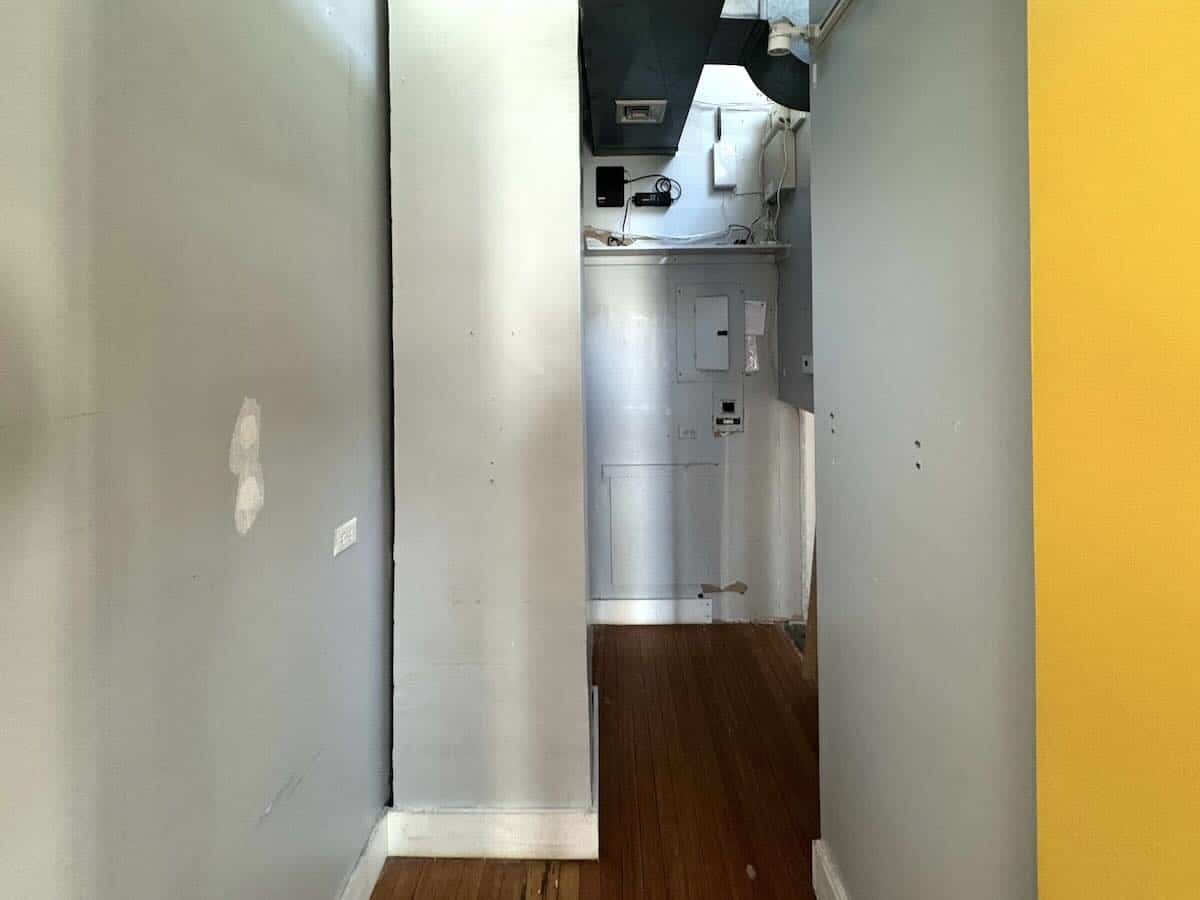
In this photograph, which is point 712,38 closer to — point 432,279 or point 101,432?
point 432,279

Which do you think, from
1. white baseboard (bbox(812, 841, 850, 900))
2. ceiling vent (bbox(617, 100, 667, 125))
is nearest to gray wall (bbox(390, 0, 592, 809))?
white baseboard (bbox(812, 841, 850, 900))

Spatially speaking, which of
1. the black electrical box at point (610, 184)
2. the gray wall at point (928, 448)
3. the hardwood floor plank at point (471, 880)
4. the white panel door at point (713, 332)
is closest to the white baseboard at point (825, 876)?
the gray wall at point (928, 448)

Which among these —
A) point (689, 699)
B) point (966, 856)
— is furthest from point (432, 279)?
point (689, 699)

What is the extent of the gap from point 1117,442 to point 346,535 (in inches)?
62.9

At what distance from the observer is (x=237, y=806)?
123 cm

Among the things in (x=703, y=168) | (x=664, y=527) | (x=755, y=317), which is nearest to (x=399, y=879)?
(x=664, y=527)

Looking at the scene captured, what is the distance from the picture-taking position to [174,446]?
1.06 metres

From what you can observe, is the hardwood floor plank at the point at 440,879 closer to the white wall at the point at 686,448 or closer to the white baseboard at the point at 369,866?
the white baseboard at the point at 369,866

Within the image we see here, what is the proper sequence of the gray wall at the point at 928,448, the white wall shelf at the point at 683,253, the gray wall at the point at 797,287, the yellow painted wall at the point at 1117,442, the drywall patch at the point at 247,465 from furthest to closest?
the white wall shelf at the point at 683,253 → the gray wall at the point at 797,287 → the drywall patch at the point at 247,465 → the gray wall at the point at 928,448 → the yellow painted wall at the point at 1117,442

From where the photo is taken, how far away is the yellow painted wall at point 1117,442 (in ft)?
1.92

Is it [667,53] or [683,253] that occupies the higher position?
[667,53]

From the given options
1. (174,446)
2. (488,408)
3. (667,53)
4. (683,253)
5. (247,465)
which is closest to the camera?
(174,446)

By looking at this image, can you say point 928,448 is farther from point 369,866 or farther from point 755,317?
point 755,317

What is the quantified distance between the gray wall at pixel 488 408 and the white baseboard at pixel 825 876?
672 millimetres
